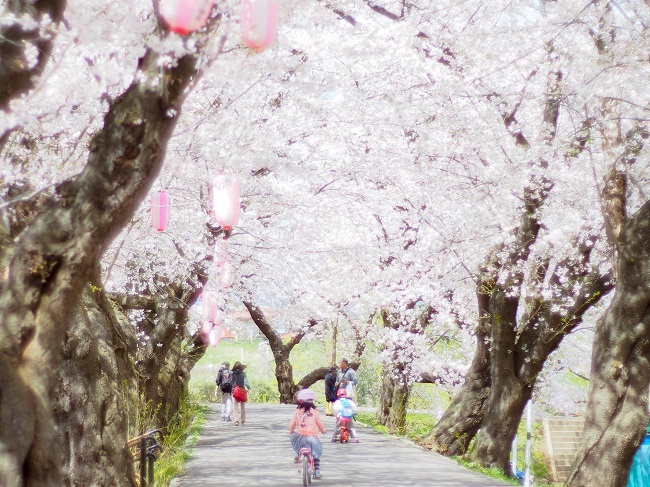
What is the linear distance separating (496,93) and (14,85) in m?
10.7

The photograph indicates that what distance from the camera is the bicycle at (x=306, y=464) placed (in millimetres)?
12023

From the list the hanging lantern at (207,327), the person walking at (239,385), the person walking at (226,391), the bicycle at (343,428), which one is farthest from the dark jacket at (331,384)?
the person walking at (226,391)

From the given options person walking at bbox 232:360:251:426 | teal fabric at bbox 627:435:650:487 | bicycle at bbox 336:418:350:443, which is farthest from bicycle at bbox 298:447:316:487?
person walking at bbox 232:360:251:426

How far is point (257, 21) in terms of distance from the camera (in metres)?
6.54

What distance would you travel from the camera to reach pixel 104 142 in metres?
5.41

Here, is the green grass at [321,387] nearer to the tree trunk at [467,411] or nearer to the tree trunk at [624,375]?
the tree trunk at [467,411]

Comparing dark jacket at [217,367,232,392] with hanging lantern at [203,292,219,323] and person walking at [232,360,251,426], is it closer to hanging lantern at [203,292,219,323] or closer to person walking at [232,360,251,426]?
person walking at [232,360,251,426]

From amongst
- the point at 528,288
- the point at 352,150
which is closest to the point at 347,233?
the point at 352,150

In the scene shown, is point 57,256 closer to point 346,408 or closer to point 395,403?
point 346,408

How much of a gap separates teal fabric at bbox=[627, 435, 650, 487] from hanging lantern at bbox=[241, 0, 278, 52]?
909 centimetres

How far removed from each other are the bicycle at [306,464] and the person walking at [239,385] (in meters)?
10.9

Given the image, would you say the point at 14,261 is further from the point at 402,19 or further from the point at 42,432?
the point at 402,19

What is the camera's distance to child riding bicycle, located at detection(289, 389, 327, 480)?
1259 cm

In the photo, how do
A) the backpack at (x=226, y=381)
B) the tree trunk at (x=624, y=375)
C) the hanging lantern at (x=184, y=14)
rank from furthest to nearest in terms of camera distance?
the backpack at (x=226, y=381)
the tree trunk at (x=624, y=375)
the hanging lantern at (x=184, y=14)
